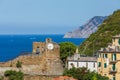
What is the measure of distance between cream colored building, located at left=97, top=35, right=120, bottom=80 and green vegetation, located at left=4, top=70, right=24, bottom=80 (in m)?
10.1

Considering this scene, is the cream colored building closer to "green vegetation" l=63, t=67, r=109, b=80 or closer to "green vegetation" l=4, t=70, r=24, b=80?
"green vegetation" l=63, t=67, r=109, b=80

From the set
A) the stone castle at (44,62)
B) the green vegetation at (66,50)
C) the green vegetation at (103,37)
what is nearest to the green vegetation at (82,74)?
the stone castle at (44,62)

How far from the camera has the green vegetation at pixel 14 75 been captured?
7169 cm

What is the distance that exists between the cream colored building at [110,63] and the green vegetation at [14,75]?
10.1 meters

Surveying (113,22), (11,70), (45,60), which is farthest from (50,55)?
(113,22)

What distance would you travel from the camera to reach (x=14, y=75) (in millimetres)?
72250

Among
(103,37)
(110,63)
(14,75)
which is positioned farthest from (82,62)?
(103,37)

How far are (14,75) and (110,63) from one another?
483 inches

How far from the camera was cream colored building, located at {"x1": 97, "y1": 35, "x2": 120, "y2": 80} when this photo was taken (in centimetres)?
7288

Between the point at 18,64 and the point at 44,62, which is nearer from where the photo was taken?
the point at 18,64

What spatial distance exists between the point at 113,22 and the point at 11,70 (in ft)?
211

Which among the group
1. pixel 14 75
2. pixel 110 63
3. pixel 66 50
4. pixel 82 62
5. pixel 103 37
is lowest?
pixel 14 75

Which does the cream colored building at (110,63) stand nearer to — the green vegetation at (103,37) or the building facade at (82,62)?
the building facade at (82,62)

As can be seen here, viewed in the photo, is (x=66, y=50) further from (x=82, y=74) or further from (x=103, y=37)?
(x=103, y=37)
